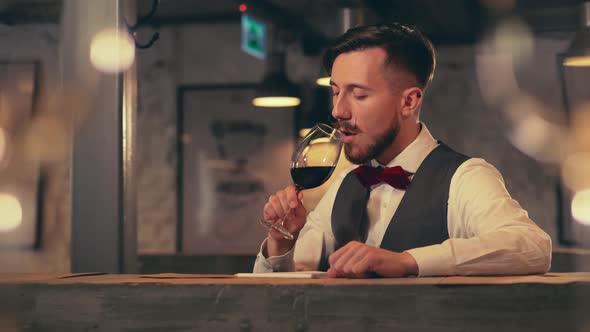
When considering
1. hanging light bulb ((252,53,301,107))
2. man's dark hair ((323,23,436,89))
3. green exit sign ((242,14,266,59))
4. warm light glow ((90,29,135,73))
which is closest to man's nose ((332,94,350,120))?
man's dark hair ((323,23,436,89))

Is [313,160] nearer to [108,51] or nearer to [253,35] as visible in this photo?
[108,51]

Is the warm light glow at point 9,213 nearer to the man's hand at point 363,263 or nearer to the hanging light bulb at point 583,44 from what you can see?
the hanging light bulb at point 583,44

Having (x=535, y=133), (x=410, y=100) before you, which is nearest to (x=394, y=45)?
(x=410, y=100)

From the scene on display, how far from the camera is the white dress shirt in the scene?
1.51m

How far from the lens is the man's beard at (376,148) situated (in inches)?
78.0

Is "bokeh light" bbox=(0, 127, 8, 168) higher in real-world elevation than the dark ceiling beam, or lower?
lower

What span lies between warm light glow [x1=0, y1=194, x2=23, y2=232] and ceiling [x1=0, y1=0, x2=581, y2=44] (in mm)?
1755

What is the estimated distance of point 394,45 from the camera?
204 centimetres

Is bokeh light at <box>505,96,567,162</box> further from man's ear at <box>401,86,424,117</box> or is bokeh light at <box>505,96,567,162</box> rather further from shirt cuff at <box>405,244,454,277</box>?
shirt cuff at <box>405,244,454,277</box>

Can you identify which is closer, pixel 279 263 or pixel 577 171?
pixel 279 263

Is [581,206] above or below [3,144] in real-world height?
below

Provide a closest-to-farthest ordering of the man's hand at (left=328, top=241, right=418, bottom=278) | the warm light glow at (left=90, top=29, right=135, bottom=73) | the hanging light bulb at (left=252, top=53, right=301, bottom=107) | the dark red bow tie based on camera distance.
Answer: the man's hand at (left=328, top=241, right=418, bottom=278) → the dark red bow tie → the warm light glow at (left=90, top=29, right=135, bottom=73) → the hanging light bulb at (left=252, top=53, right=301, bottom=107)

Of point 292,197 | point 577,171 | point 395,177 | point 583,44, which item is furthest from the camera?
point 577,171

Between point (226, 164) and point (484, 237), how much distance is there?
6051 millimetres
